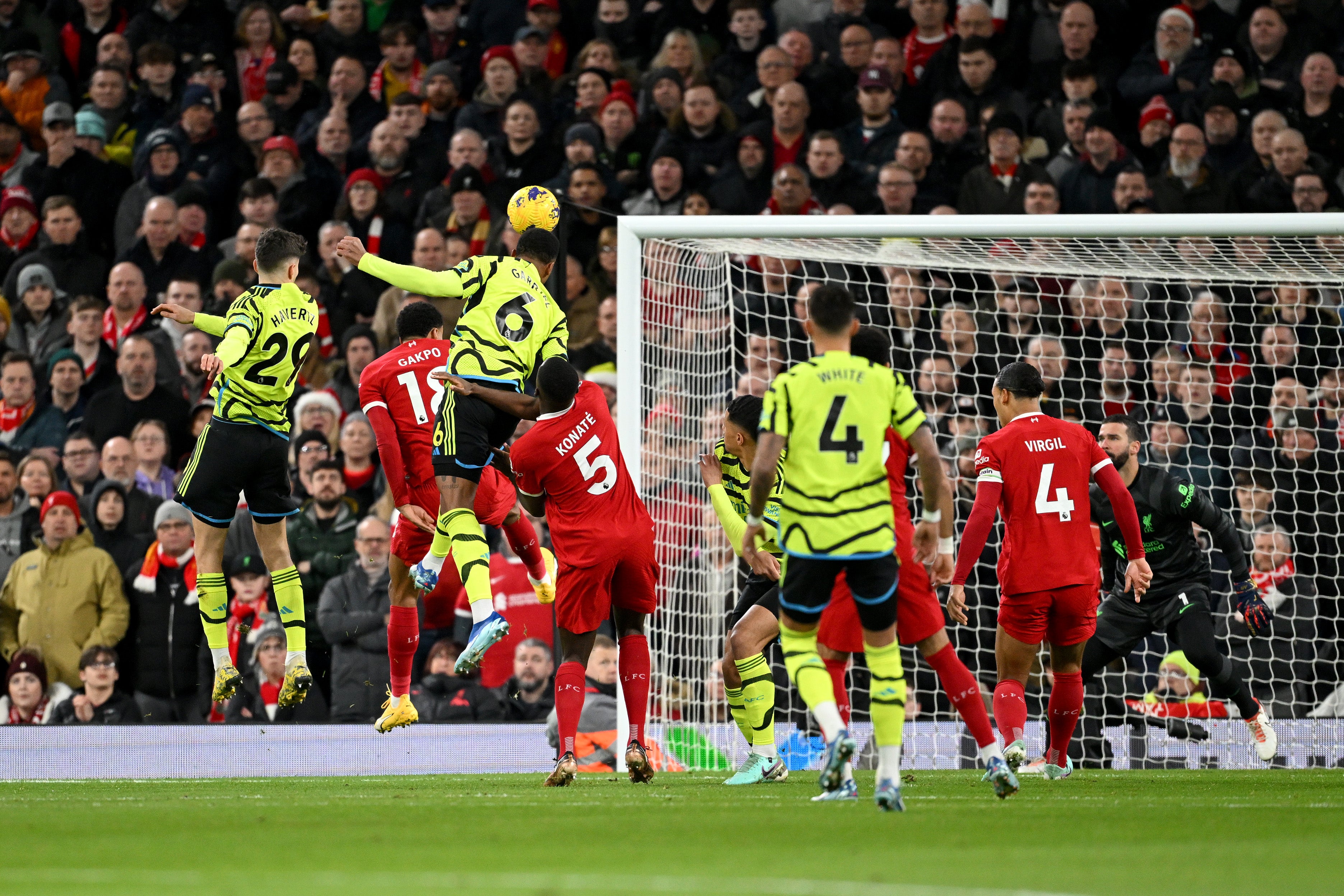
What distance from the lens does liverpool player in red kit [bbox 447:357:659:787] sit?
8234mm

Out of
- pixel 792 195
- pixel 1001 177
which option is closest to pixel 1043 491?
pixel 1001 177

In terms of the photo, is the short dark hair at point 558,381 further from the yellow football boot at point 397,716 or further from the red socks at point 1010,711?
the red socks at point 1010,711

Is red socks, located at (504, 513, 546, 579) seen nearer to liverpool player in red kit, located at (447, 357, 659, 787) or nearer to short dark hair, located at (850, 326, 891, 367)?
liverpool player in red kit, located at (447, 357, 659, 787)

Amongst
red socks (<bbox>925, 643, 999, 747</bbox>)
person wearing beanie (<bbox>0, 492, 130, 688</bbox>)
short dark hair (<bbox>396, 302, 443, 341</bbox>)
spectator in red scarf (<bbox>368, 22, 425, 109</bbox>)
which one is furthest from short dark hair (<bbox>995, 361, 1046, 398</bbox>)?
spectator in red scarf (<bbox>368, 22, 425, 109</bbox>)

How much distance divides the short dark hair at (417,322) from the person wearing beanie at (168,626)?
121 inches

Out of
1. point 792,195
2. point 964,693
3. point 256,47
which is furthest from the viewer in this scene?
point 256,47

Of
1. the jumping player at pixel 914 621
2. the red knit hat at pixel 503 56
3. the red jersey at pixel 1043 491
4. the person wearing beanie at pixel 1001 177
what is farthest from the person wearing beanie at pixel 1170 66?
the jumping player at pixel 914 621

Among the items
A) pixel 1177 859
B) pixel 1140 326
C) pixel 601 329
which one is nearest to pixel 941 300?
pixel 1140 326

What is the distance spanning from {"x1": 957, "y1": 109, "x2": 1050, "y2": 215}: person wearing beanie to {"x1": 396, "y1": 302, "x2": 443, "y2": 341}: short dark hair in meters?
4.97

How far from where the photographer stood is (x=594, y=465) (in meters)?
8.30

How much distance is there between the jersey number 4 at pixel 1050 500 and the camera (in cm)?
879

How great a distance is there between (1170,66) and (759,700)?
792 centimetres

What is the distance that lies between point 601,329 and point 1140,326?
422cm

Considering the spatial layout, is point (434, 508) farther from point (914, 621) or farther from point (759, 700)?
point (914, 621)
